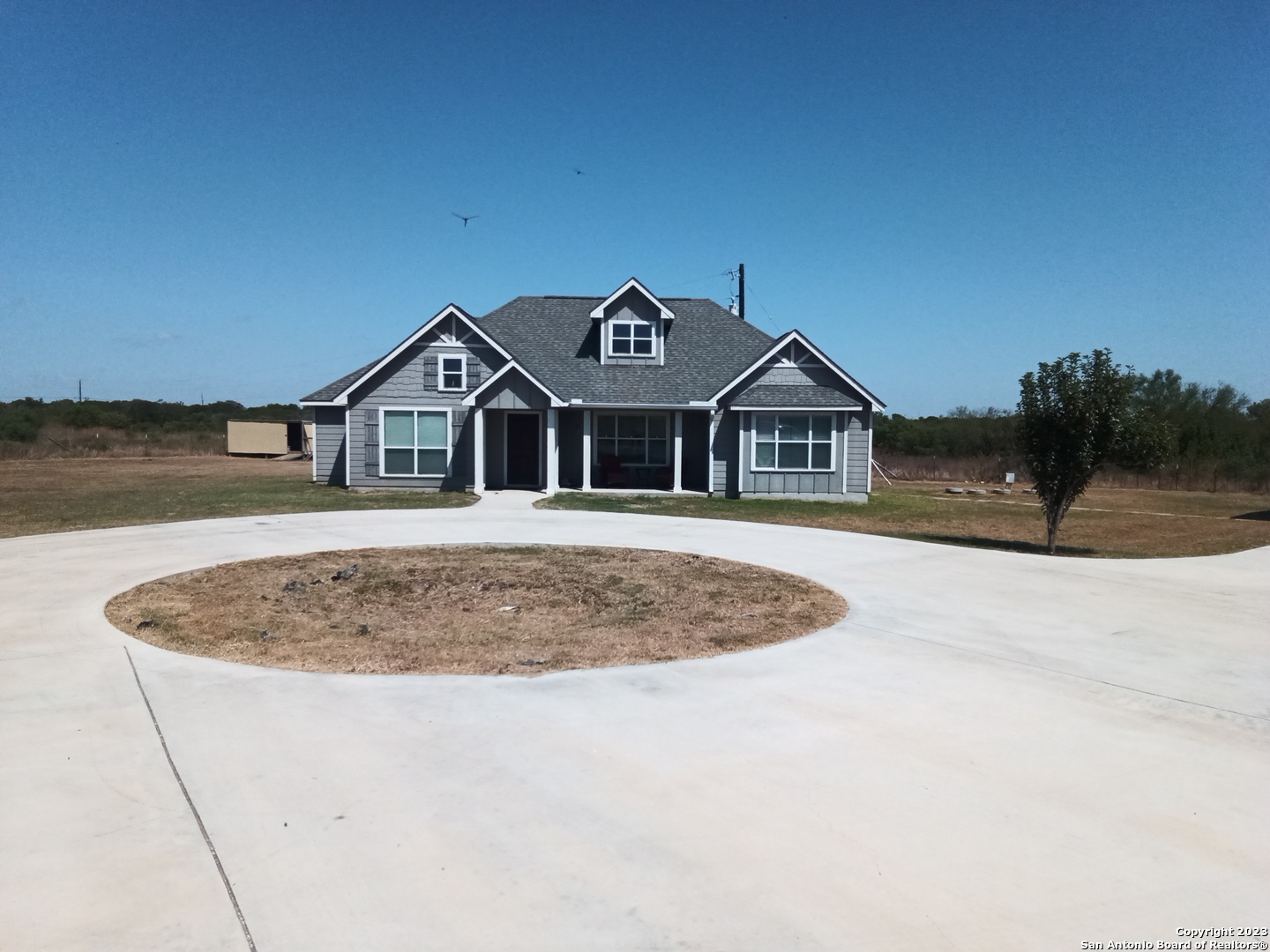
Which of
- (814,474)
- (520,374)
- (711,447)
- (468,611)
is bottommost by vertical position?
(468,611)

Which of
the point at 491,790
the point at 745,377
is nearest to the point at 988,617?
the point at 491,790

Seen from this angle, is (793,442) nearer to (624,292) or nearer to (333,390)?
(624,292)

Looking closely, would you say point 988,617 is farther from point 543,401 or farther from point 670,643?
point 543,401

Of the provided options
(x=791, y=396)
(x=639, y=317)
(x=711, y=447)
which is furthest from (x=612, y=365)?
(x=791, y=396)

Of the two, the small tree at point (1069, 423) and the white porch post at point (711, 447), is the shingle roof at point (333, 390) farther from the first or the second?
the small tree at point (1069, 423)

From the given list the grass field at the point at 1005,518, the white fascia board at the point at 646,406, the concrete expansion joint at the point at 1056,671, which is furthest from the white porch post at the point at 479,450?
the concrete expansion joint at the point at 1056,671

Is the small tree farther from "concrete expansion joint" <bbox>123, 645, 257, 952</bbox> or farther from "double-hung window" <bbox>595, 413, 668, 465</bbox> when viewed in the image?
"concrete expansion joint" <bbox>123, 645, 257, 952</bbox>

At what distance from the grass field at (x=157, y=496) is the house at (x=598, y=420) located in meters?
1.82

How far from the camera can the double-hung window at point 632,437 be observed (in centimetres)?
2638

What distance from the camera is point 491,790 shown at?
4555mm

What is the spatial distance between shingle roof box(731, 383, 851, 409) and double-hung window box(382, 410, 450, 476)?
887cm

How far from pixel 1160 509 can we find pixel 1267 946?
26.6 meters

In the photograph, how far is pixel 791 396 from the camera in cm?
2453

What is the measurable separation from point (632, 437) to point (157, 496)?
44.8 ft
